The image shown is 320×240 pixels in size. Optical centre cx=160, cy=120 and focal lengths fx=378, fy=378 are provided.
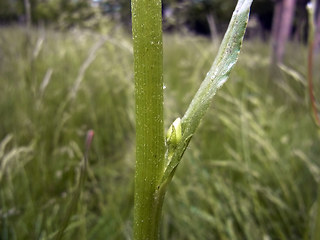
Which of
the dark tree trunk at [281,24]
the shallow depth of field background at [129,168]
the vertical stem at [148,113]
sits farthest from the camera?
the dark tree trunk at [281,24]

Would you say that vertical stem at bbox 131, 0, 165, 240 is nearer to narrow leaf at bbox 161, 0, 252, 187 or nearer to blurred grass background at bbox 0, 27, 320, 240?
narrow leaf at bbox 161, 0, 252, 187

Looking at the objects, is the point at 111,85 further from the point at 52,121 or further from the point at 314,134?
the point at 314,134

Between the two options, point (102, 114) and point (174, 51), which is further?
point (174, 51)

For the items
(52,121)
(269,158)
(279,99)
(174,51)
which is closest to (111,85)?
(52,121)

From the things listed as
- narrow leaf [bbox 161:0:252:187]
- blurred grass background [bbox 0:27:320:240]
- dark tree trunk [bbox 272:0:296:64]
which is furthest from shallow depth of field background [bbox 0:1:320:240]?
dark tree trunk [bbox 272:0:296:64]

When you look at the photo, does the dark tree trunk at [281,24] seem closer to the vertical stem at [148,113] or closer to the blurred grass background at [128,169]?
the blurred grass background at [128,169]

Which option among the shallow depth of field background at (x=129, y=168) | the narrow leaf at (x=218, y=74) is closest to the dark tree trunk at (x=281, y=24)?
the shallow depth of field background at (x=129, y=168)
